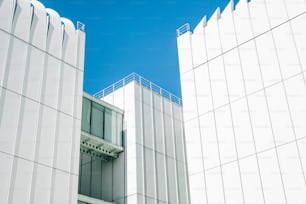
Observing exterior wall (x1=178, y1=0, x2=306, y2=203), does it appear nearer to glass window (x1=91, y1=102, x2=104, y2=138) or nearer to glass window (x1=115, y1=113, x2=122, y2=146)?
glass window (x1=115, y1=113, x2=122, y2=146)

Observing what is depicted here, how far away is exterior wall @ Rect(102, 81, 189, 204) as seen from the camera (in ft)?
94.9

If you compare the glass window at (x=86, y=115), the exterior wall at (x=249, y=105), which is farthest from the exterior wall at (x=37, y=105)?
the exterior wall at (x=249, y=105)

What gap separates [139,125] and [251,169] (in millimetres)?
10506

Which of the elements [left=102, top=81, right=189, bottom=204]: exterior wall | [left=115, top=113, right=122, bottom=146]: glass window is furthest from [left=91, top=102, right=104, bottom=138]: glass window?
[left=102, top=81, right=189, bottom=204]: exterior wall

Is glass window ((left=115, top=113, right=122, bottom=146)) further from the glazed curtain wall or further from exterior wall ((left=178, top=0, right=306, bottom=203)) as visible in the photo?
exterior wall ((left=178, top=0, right=306, bottom=203))

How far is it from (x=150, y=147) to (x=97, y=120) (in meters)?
4.69

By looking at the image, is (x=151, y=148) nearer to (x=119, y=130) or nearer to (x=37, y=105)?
(x=119, y=130)

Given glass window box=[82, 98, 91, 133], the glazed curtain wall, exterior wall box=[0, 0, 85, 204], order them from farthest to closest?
the glazed curtain wall, glass window box=[82, 98, 91, 133], exterior wall box=[0, 0, 85, 204]

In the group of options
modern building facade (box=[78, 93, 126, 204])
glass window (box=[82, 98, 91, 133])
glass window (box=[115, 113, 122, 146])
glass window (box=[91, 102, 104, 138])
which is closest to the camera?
glass window (box=[82, 98, 91, 133])

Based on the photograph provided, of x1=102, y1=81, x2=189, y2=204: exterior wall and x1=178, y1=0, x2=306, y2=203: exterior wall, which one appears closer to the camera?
x1=178, y1=0, x2=306, y2=203: exterior wall

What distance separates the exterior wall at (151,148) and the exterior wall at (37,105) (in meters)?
6.02

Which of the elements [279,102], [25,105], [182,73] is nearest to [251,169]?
[279,102]

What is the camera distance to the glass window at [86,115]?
28091 millimetres

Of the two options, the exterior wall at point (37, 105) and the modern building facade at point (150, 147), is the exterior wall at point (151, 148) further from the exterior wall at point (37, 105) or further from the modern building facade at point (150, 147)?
the exterior wall at point (37, 105)
